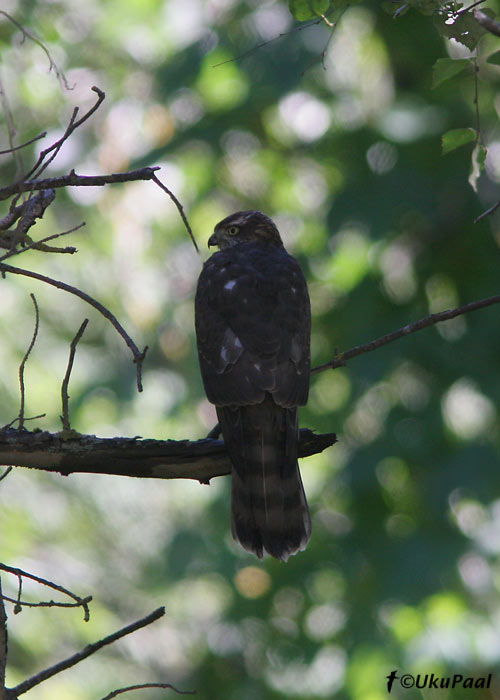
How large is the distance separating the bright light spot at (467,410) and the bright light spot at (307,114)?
177cm

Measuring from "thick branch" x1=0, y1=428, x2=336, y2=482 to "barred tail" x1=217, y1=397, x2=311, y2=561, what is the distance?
57 cm

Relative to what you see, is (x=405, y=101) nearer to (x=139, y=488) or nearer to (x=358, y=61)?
(x=358, y=61)

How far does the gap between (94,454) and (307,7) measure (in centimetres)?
123

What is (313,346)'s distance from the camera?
17.9 ft

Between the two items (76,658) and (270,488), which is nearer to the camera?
(76,658)

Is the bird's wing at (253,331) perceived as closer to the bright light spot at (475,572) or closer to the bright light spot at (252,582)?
the bright light spot at (475,572)

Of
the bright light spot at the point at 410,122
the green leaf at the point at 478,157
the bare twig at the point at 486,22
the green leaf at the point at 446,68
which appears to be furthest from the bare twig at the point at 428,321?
the bright light spot at the point at 410,122

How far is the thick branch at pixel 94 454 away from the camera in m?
2.35

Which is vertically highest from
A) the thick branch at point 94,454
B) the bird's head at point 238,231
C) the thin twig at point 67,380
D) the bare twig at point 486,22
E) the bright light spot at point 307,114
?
the bright light spot at point 307,114

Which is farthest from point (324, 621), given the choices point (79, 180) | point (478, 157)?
point (79, 180)

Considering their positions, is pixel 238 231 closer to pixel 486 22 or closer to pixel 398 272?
pixel 398 272

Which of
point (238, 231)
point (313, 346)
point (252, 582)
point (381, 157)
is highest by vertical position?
point (381, 157)

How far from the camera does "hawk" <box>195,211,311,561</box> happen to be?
313cm

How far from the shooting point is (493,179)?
4926 millimetres
